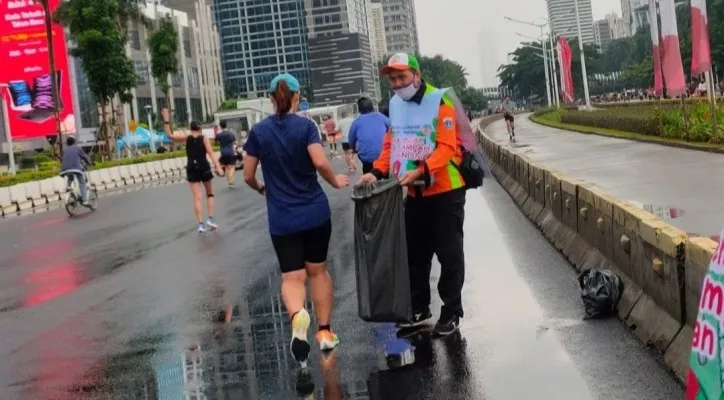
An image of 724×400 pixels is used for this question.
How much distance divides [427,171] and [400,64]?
73cm

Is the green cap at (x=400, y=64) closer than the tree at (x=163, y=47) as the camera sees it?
Yes

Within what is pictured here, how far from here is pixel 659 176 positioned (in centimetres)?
1905

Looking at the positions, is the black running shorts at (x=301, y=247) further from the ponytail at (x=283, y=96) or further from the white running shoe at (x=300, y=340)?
the ponytail at (x=283, y=96)

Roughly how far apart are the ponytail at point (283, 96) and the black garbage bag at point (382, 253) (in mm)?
685

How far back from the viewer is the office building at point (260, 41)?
18288 centimetres

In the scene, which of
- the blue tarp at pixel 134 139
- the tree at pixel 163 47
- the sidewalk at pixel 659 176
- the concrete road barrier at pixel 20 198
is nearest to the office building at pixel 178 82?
the blue tarp at pixel 134 139

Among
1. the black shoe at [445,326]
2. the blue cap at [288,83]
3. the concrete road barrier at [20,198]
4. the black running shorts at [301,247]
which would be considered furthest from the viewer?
the concrete road barrier at [20,198]

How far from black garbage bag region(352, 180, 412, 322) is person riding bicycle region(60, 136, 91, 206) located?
61.8 ft

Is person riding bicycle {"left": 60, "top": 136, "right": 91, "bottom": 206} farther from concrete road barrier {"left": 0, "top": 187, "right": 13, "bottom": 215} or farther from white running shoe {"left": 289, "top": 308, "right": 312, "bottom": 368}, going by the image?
white running shoe {"left": 289, "top": 308, "right": 312, "bottom": 368}

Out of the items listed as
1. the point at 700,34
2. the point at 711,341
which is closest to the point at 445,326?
the point at 711,341

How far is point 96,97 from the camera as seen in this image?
56.3 m

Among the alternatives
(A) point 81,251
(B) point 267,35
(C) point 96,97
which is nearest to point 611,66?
(B) point 267,35

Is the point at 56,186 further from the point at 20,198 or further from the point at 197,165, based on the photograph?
the point at 197,165

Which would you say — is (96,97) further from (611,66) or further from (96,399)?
(611,66)
